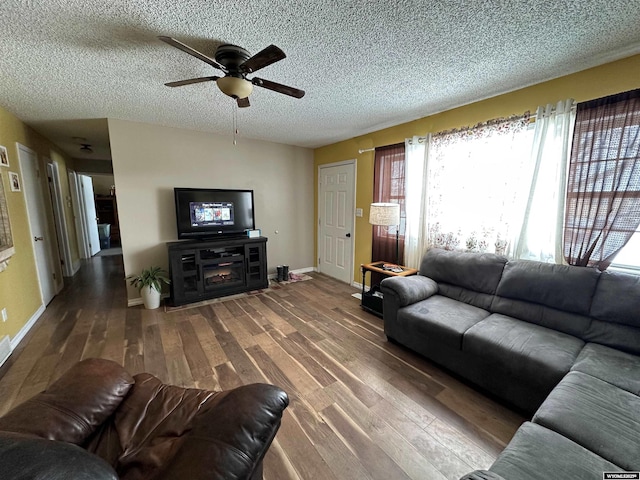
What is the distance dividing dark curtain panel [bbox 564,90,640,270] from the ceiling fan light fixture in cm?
261

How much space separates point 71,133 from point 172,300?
2.97m

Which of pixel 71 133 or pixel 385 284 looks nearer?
pixel 385 284

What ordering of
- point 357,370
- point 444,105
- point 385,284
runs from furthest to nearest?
1. point 444,105
2. point 385,284
3. point 357,370

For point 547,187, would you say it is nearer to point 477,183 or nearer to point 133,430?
point 477,183

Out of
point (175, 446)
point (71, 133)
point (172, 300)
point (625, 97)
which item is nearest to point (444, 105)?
point (625, 97)

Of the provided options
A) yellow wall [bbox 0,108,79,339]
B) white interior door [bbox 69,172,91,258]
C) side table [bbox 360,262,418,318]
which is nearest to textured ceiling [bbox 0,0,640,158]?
yellow wall [bbox 0,108,79,339]

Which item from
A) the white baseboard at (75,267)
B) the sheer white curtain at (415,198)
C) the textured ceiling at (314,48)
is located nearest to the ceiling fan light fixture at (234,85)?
the textured ceiling at (314,48)

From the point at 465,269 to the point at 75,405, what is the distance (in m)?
2.93

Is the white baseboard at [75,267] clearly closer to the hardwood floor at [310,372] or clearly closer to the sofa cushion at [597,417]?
the hardwood floor at [310,372]

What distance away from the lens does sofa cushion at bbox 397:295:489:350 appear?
6.83ft

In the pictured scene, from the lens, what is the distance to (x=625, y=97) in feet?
6.14

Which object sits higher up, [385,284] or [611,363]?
[385,284]

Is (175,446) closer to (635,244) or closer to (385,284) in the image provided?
(385,284)

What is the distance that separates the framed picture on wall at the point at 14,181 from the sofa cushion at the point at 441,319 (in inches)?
172
